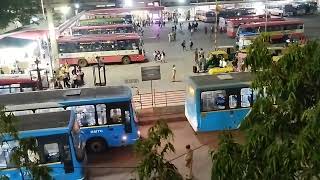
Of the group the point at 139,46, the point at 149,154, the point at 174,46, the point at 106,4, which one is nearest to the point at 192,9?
the point at 106,4

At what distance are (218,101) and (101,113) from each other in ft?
14.4

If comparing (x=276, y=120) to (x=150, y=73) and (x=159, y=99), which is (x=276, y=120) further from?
(x=159, y=99)

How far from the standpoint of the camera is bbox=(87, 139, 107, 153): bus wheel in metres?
14.0

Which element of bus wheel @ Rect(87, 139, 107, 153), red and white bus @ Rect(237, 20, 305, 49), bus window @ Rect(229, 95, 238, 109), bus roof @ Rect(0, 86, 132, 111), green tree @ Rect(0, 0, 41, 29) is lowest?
bus wheel @ Rect(87, 139, 107, 153)

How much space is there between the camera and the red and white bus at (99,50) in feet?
95.9

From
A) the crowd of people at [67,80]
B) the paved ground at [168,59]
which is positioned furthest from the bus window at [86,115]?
the crowd of people at [67,80]

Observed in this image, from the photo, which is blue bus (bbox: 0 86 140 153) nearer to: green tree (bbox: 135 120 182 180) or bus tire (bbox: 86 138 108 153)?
bus tire (bbox: 86 138 108 153)

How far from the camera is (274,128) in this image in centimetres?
394

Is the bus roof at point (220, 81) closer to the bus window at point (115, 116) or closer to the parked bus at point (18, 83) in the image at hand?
the bus window at point (115, 116)

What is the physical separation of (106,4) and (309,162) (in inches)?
2344

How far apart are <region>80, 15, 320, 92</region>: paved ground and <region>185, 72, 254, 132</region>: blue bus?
6542mm

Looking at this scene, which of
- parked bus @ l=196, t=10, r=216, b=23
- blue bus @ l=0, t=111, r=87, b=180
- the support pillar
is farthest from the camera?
parked bus @ l=196, t=10, r=216, b=23

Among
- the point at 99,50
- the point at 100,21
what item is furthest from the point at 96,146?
the point at 100,21

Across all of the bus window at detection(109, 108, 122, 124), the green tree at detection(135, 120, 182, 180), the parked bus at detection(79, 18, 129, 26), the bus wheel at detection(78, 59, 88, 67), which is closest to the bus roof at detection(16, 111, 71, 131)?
the bus window at detection(109, 108, 122, 124)
